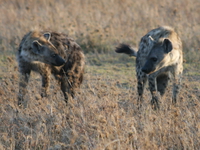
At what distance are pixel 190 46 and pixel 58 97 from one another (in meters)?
3.42

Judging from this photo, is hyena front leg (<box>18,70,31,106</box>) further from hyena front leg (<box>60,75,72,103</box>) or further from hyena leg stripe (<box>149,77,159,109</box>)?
hyena leg stripe (<box>149,77,159,109</box>)

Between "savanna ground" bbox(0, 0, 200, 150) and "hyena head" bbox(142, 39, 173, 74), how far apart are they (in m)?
0.41

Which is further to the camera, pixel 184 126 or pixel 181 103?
pixel 181 103

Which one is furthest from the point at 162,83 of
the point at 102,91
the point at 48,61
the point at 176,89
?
the point at 48,61

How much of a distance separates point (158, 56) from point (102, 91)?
2.31 ft

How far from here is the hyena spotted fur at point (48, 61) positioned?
448 cm

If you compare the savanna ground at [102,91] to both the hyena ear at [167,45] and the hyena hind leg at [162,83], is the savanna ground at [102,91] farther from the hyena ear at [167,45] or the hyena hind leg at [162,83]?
the hyena ear at [167,45]

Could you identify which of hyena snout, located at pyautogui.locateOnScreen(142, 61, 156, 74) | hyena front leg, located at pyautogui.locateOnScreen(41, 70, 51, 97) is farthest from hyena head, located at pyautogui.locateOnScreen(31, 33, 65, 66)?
hyena snout, located at pyautogui.locateOnScreen(142, 61, 156, 74)

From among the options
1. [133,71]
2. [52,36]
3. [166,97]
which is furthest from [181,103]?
[133,71]

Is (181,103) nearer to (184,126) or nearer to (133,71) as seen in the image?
(184,126)

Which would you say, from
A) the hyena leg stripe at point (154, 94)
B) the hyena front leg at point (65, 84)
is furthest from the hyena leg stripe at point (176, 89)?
the hyena front leg at point (65, 84)

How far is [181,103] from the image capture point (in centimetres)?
412

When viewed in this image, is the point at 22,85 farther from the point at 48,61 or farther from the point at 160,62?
the point at 160,62

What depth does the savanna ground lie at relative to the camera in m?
3.32
